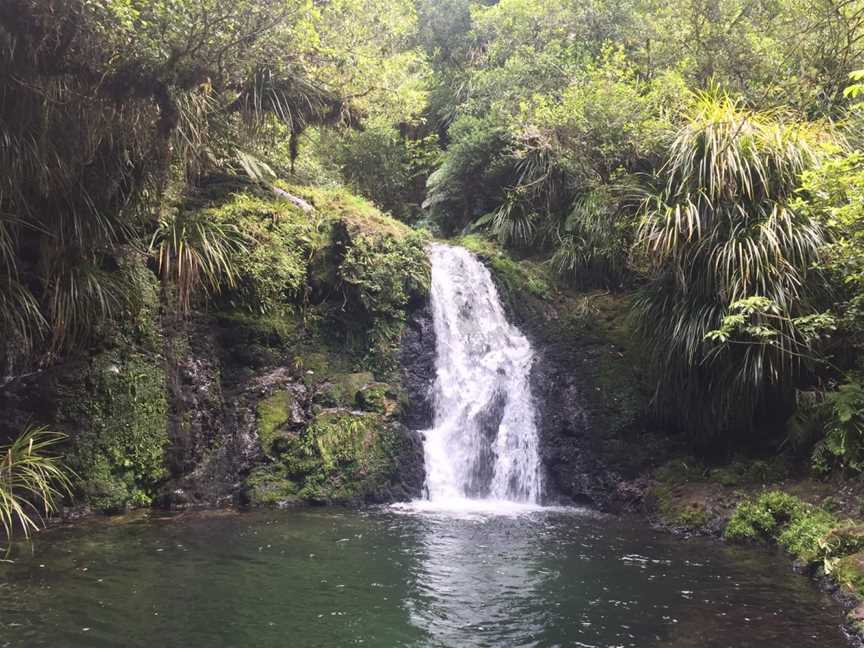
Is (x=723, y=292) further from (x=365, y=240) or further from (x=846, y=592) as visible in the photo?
(x=365, y=240)

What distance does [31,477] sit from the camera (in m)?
7.67

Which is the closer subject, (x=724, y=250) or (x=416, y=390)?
(x=724, y=250)

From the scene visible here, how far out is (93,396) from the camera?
9.20 meters

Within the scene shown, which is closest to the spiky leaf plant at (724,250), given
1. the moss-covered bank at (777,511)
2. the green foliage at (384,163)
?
the moss-covered bank at (777,511)

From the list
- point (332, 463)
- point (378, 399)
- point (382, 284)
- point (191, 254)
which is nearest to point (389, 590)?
point (332, 463)

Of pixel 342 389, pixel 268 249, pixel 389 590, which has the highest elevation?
pixel 268 249

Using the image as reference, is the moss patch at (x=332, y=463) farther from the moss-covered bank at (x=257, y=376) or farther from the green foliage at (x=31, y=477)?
the green foliage at (x=31, y=477)

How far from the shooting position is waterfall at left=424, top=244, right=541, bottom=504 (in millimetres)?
11367

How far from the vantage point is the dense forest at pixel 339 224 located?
26.0 ft

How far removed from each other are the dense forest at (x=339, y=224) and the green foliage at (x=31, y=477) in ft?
0.19

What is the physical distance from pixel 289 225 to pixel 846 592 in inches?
391

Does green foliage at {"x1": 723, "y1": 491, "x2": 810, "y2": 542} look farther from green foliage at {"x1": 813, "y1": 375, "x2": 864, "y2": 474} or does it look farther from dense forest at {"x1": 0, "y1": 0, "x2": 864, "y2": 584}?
dense forest at {"x1": 0, "y1": 0, "x2": 864, "y2": 584}

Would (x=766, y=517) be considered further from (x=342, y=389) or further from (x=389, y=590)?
(x=342, y=389)

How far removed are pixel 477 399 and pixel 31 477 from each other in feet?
23.6
